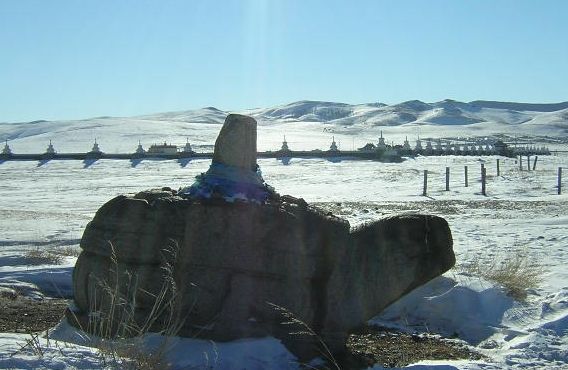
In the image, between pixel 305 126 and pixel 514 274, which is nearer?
pixel 514 274

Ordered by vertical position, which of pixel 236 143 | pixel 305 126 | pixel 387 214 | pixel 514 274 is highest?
pixel 305 126

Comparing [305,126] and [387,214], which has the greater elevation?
[305,126]

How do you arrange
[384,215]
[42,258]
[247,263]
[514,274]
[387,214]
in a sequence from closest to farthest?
[247,263] < [514,274] < [42,258] < [384,215] < [387,214]

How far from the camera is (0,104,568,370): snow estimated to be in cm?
629

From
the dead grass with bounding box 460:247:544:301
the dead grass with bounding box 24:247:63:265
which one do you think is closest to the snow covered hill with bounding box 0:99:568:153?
the dead grass with bounding box 24:247:63:265

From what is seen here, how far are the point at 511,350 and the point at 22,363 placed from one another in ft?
14.5

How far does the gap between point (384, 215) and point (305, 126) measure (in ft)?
326

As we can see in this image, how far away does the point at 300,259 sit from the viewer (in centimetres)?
671

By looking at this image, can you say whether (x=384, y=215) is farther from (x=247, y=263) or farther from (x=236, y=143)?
(x=247, y=263)

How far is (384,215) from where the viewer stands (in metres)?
17.7

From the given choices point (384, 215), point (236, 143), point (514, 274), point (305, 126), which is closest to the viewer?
point (236, 143)

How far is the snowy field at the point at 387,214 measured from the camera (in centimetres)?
630

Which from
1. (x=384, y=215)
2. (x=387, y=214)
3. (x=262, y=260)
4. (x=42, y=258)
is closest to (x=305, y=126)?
(x=387, y=214)

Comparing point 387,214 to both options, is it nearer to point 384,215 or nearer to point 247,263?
point 384,215
